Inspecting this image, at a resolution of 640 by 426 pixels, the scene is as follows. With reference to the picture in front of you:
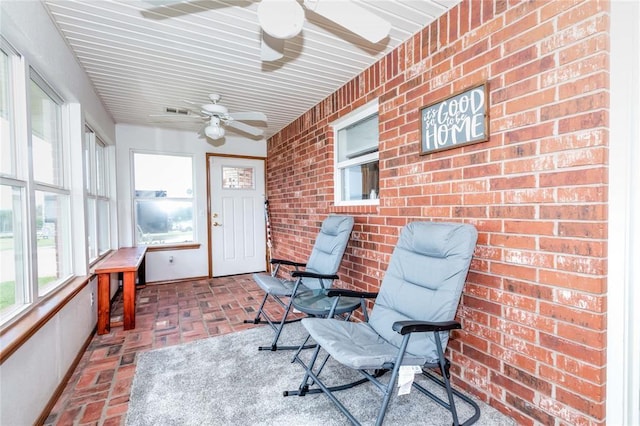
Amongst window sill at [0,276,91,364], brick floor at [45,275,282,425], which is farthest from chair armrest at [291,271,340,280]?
window sill at [0,276,91,364]

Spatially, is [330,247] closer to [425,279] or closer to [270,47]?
[425,279]

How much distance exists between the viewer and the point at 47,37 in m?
1.90

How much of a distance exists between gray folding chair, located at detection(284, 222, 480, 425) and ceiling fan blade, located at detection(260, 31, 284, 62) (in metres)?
1.41

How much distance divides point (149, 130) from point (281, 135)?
1.99 m

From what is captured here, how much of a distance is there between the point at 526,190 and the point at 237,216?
4.44 m

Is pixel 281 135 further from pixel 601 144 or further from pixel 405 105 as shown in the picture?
pixel 601 144

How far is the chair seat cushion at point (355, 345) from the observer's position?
1.42 metres

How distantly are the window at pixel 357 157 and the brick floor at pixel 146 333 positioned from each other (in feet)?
5.17

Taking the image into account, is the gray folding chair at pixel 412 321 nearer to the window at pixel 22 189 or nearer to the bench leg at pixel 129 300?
the window at pixel 22 189

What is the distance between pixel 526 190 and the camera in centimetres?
153

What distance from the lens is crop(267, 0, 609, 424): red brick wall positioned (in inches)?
51.0

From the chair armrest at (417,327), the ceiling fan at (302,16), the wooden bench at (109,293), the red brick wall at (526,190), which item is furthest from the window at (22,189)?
the red brick wall at (526,190)

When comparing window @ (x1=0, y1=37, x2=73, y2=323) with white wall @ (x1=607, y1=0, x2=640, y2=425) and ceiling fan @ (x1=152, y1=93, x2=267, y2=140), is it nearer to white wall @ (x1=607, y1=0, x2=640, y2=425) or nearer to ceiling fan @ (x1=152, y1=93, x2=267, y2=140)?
ceiling fan @ (x1=152, y1=93, x2=267, y2=140)

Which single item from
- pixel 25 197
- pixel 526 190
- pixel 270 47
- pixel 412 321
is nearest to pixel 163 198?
pixel 25 197
